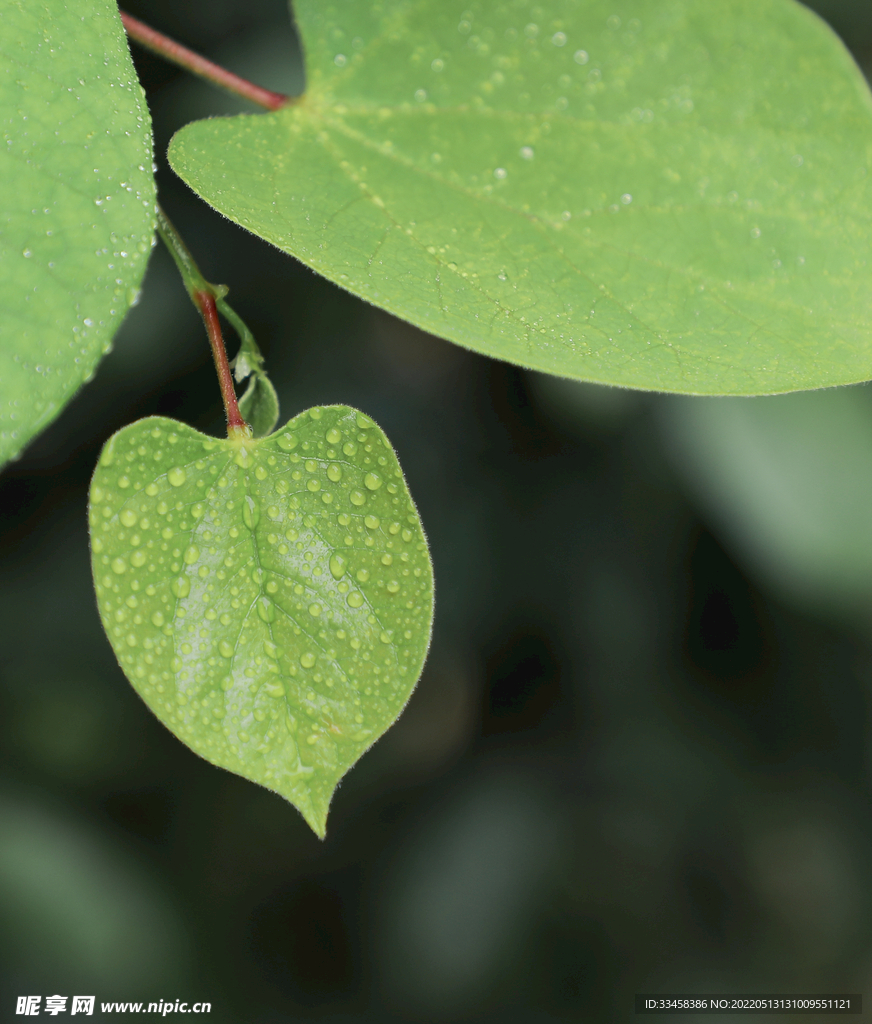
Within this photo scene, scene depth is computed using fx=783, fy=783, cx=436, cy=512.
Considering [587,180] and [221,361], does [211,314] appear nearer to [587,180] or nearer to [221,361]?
[221,361]

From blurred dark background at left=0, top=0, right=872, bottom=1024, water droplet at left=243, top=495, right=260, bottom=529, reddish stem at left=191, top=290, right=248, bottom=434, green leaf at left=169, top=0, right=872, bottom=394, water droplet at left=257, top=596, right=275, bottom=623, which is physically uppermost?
green leaf at left=169, top=0, right=872, bottom=394

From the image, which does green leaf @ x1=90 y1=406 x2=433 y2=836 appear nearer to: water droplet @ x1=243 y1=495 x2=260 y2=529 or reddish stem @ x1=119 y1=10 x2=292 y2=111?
water droplet @ x1=243 y1=495 x2=260 y2=529

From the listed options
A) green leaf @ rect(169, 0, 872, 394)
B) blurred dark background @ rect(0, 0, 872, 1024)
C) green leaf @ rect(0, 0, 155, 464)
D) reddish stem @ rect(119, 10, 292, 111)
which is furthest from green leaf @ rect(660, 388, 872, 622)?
green leaf @ rect(0, 0, 155, 464)

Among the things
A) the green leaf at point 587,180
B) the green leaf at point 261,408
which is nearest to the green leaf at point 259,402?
the green leaf at point 261,408

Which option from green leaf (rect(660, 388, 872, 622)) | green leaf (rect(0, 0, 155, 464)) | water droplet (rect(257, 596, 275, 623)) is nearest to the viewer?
green leaf (rect(0, 0, 155, 464))

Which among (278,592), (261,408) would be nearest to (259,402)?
(261,408)
